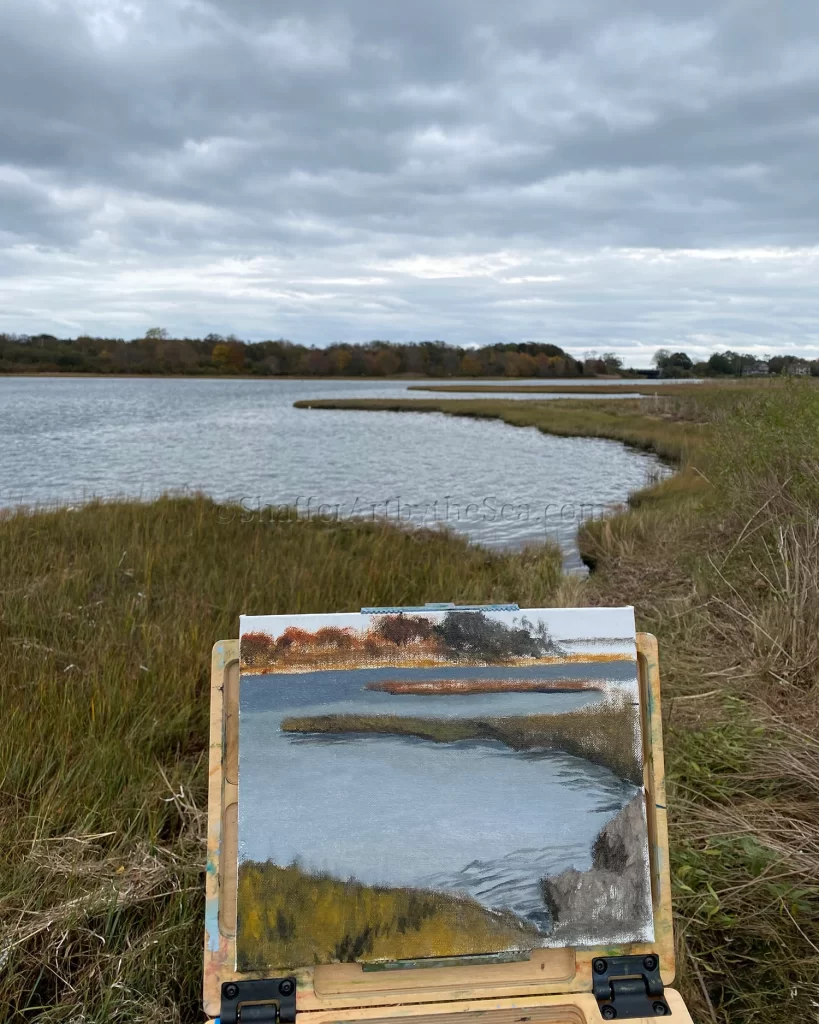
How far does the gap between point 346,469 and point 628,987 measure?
20.3 meters

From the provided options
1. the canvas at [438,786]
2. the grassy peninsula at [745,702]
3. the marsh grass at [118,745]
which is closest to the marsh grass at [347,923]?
the canvas at [438,786]

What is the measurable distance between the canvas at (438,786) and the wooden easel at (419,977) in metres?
0.05

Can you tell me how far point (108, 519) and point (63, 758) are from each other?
6804 millimetres

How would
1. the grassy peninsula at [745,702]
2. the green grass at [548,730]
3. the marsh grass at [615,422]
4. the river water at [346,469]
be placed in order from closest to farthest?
the green grass at [548,730]
the grassy peninsula at [745,702]
the river water at [346,469]
the marsh grass at [615,422]

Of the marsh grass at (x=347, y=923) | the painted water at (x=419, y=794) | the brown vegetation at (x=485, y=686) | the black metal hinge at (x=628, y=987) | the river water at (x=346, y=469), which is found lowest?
the river water at (x=346, y=469)

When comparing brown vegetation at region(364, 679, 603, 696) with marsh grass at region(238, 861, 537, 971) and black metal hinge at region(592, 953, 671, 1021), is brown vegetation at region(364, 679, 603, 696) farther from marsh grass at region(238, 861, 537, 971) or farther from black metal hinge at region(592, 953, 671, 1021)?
black metal hinge at region(592, 953, 671, 1021)

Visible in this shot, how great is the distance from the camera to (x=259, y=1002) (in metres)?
1.53

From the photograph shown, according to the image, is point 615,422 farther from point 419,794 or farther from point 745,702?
point 419,794

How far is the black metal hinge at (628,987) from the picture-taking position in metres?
1.58

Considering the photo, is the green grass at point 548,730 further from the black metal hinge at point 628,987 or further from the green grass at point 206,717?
the green grass at point 206,717

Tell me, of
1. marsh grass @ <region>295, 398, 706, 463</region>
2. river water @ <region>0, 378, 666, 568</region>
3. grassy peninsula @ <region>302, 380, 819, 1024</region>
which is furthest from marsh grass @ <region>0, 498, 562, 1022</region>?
marsh grass @ <region>295, 398, 706, 463</region>

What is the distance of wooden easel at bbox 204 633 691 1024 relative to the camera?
1.55 metres

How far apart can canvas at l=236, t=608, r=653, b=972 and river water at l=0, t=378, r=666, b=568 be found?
9.15m

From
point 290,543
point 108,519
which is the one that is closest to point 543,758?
point 290,543
